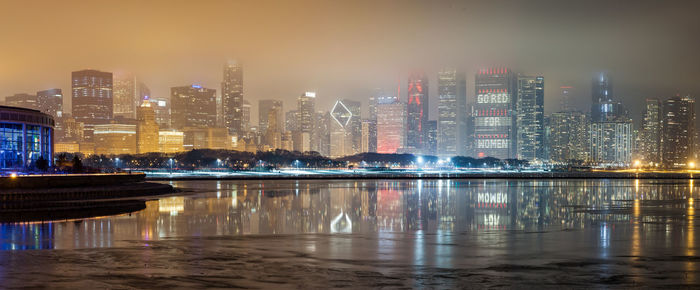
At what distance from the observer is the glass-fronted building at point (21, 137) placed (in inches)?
2785

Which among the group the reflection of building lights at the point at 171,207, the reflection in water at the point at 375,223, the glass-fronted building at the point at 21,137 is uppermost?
the glass-fronted building at the point at 21,137

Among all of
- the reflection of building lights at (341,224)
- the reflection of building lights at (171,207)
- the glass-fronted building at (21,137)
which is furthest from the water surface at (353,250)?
the glass-fronted building at (21,137)

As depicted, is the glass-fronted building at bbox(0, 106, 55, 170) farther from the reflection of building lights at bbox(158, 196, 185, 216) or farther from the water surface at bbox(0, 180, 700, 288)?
the water surface at bbox(0, 180, 700, 288)

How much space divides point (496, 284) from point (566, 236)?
37.8ft

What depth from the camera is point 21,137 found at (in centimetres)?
7319

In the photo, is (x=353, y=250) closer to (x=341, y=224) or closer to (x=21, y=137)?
(x=341, y=224)

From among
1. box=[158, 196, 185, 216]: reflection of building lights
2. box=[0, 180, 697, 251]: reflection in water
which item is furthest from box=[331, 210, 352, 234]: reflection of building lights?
box=[158, 196, 185, 216]: reflection of building lights

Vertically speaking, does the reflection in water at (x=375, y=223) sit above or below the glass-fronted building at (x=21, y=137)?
below

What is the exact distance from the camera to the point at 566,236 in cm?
2611

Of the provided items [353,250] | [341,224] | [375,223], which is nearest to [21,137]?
[341,224]

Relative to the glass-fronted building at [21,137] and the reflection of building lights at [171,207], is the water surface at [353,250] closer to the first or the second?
the reflection of building lights at [171,207]

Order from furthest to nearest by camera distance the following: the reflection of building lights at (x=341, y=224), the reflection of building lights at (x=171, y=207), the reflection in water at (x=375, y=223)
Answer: the reflection of building lights at (x=171, y=207) → the reflection of building lights at (x=341, y=224) → the reflection in water at (x=375, y=223)

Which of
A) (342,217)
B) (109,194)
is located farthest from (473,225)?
(109,194)

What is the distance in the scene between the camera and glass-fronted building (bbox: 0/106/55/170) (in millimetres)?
70750
